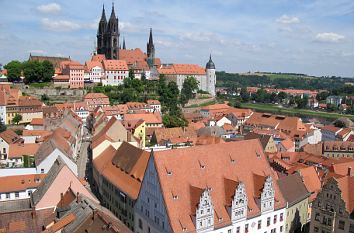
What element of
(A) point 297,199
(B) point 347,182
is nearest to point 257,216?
Answer: (A) point 297,199

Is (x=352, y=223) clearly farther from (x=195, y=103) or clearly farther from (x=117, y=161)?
(x=195, y=103)

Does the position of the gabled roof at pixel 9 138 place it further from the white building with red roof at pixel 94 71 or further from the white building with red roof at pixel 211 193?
the white building with red roof at pixel 94 71

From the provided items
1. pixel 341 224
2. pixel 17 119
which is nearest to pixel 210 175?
pixel 341 224

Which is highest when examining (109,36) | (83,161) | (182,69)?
(109,36)

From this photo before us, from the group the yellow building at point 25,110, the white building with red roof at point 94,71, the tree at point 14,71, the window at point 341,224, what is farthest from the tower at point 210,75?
the window at point 341,224

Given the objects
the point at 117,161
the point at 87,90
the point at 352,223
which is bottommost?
the point at 352,223

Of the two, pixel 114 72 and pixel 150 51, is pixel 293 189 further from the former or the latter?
pixel 150 51

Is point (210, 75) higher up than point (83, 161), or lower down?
higher up

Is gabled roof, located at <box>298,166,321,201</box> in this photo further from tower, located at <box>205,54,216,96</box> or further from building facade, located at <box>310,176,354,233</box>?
tower, located at <box>205,54,216,96</box>
